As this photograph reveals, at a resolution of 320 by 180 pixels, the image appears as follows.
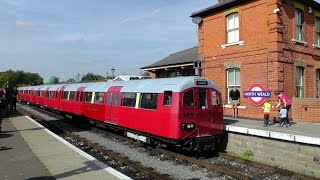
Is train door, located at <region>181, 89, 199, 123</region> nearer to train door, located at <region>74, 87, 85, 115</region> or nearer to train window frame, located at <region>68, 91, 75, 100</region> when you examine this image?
train door, located at <region>74, 87, 85, 115</region>

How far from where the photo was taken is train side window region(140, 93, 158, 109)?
1316 cm

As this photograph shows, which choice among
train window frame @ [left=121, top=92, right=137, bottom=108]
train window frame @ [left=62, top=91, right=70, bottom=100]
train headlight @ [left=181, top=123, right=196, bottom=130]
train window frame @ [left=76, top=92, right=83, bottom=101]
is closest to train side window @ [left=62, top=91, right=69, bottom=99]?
train window frame @ [left=62, top=91, right=70, bottom=100]

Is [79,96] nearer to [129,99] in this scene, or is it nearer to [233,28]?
[129,99]

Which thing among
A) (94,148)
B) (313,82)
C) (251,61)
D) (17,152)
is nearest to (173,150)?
(94,148)

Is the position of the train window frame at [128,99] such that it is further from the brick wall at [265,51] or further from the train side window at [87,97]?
the brick wall at [265,51]

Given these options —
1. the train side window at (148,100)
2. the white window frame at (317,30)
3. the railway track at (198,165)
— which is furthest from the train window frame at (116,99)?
A: the white window frame at (317,30)

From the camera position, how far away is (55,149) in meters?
11.9

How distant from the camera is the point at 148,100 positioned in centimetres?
1369

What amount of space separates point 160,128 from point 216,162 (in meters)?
2.11

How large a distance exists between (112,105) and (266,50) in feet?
23.6

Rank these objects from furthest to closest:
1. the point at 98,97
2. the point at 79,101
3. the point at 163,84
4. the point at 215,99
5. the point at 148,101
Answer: the point at 79,101
the point at 98,97
the point at 148,101
the point at 163,84
the point at 215,99

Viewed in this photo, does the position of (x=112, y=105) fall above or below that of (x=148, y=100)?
below

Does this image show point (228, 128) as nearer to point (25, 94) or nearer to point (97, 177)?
point (97, 177)

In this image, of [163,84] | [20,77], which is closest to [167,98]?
[163,84]
